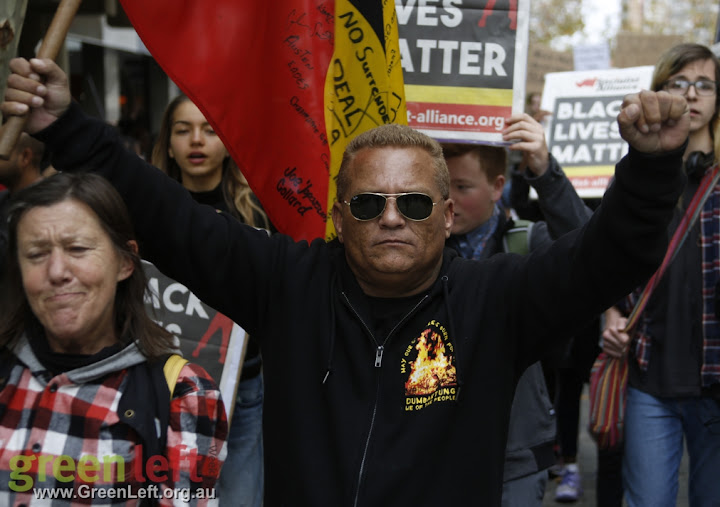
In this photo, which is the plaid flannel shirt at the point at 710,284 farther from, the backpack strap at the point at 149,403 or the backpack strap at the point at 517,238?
the backpack strap at the point at 149,403

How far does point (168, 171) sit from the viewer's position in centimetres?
430

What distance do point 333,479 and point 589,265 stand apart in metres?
0.82

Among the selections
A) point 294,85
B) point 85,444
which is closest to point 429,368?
point 85,444

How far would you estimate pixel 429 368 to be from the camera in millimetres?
2254

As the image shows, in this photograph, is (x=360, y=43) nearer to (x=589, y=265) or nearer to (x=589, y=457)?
(x=589, y=265)

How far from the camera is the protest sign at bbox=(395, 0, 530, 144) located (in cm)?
358

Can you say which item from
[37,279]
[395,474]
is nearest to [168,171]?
[37,279]

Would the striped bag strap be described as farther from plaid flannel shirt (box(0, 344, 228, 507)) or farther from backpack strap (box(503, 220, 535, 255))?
plaid flannel shirt (box(0, 344, 228, 507))

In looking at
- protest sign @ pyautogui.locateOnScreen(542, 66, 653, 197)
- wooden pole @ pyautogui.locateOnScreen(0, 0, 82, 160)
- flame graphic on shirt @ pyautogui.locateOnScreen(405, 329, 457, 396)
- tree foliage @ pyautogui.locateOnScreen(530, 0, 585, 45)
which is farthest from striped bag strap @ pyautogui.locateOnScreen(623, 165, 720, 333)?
tree foliage @ pyautogui.locateOnScreen(530, 0, 585, 45)

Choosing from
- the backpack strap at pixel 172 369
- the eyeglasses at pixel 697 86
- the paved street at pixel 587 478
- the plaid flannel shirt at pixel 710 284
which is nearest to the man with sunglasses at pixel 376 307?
the backpack strap at pixel 172 369

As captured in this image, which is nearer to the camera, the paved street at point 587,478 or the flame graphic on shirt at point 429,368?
the flame graphic on shirt at point 429,368

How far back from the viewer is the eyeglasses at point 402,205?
2289 mm

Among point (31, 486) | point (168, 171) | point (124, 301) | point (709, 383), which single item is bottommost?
point (31, 486)

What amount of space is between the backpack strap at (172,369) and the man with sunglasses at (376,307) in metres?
0.22
